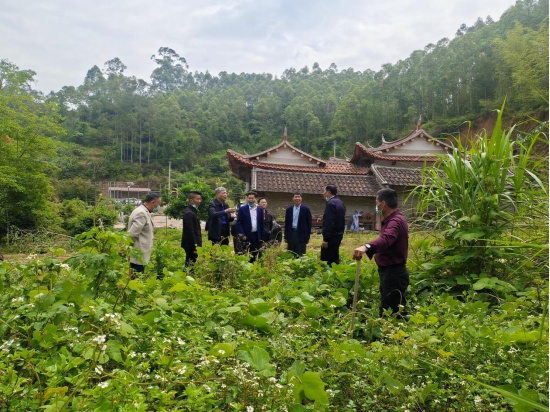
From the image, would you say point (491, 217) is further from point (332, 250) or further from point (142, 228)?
point (142, 228)

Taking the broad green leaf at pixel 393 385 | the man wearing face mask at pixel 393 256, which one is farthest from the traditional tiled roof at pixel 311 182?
the broad green leaf at pixel 393 385

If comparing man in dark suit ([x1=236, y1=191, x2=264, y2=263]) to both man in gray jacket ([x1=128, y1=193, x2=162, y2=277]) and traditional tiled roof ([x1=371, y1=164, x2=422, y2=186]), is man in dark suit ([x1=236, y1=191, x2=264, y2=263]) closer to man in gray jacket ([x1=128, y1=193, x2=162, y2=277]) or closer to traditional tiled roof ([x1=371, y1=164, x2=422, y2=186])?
man in gray jacket ([x1=128, y1=193, x2=162, y2=277])

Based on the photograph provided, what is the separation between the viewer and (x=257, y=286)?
405 cm

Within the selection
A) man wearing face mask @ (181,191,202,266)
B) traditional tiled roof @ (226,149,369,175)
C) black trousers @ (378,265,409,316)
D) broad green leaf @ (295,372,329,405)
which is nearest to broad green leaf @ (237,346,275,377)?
broad green leaf @ (295,372,329,405)

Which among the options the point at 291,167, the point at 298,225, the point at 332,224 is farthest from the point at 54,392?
the point at 291,167

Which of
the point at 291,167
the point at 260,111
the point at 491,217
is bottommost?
the point at 491,217

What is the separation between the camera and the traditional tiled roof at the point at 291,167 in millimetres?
18219

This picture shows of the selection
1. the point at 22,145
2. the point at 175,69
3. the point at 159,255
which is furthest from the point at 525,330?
the point at 175,69

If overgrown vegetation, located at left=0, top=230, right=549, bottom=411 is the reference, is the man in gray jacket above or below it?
above

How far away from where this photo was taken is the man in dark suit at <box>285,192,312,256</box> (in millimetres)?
6230

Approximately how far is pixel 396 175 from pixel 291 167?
5.16 metres

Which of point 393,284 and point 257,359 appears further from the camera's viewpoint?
point 393,284

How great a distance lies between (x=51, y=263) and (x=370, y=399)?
1.95 metres

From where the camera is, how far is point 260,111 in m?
64.8
